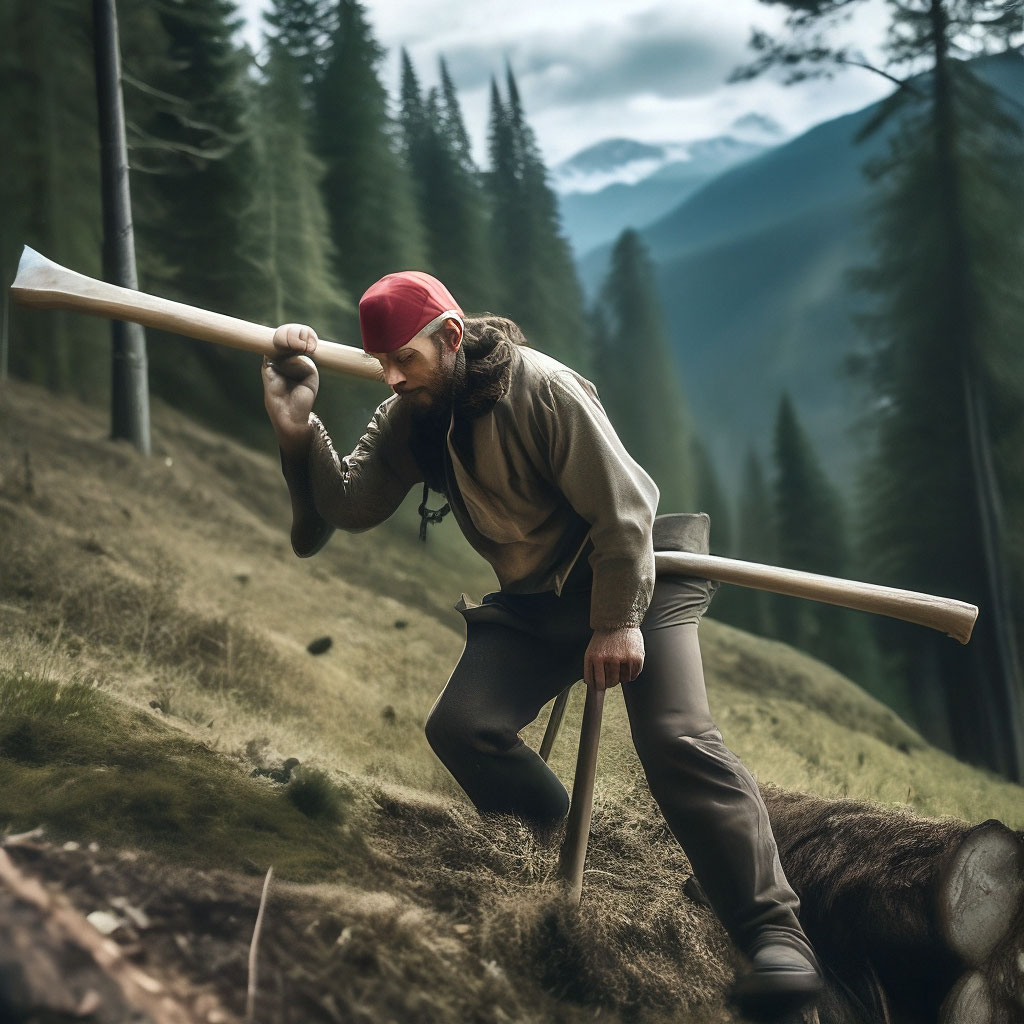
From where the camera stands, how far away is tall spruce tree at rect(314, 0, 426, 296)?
12398 mm

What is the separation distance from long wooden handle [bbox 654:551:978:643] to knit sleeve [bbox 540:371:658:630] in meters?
0.39

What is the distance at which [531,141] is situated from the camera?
13.6 metres

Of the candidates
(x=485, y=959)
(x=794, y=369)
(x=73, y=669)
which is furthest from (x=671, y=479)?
(x=485, y=959)

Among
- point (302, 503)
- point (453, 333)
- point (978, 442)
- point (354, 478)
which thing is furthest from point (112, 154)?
point (978, 442)

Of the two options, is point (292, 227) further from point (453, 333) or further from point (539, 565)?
point (539, 565)

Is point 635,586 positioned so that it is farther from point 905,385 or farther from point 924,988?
point 905,385

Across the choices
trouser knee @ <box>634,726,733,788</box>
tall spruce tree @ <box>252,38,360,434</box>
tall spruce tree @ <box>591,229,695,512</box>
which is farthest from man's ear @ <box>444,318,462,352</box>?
tall spruce tree @ <box>591,229,695,512</box>

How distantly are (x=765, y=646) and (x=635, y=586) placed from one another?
23.2 ft

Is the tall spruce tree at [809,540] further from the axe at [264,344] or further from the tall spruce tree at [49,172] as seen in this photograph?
the axe at [264,344]

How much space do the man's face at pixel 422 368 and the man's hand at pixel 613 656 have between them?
0.91 metres

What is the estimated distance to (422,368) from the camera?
3.14m

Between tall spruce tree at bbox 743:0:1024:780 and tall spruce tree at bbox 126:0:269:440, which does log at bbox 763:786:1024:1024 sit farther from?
tall spruce tree at bbox 126:0:269:440

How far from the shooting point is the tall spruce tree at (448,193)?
1317cm

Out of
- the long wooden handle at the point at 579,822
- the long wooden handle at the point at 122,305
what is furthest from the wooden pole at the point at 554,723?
the long wooden handle at the point at 122,305
